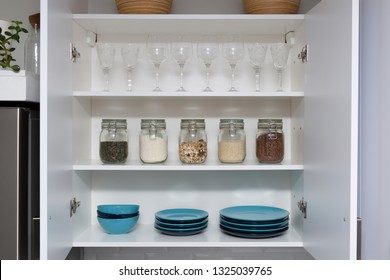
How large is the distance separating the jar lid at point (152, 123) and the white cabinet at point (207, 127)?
0.11m

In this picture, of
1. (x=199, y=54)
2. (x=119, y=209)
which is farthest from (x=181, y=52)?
(x=119, y=209)

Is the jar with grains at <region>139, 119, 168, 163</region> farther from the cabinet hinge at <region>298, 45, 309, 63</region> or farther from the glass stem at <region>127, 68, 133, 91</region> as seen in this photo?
the cabinet hinge at <region>298, 45, 309, 63</region>

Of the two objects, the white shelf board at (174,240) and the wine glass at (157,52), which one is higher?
the wine glass at (157,52)

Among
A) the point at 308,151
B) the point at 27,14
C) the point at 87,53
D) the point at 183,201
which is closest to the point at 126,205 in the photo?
the point at 183,201

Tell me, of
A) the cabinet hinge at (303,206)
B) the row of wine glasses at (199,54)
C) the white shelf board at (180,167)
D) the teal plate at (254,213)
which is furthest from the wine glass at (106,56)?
the cabinet hinge at (303,206)

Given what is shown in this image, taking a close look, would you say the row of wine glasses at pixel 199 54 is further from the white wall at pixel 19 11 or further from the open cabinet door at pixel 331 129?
the white wall at pixel 19 11

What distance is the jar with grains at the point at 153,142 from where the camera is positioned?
1.80 metres

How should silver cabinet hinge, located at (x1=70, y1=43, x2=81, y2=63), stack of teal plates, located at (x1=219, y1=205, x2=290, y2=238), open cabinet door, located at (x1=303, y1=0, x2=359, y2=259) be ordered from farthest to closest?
stack of teal plates, located at (x1=219, y1=205, x2=290, y2=238) < silver cabinet hinge, located at (x1=70, y1=43, x2=81, y2=63) < open cabinet door, located at (x1=303, y1=0, x2=359, y2=259)

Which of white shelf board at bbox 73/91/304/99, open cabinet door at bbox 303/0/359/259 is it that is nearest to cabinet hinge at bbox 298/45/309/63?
open cabinet door at bbox 303/0/359/259

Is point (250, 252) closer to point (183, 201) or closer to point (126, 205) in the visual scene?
point (183, 201)

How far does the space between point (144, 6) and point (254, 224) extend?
0.95 m

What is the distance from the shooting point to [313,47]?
1612 millimetres

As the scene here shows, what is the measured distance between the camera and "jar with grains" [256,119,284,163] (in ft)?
5.94
